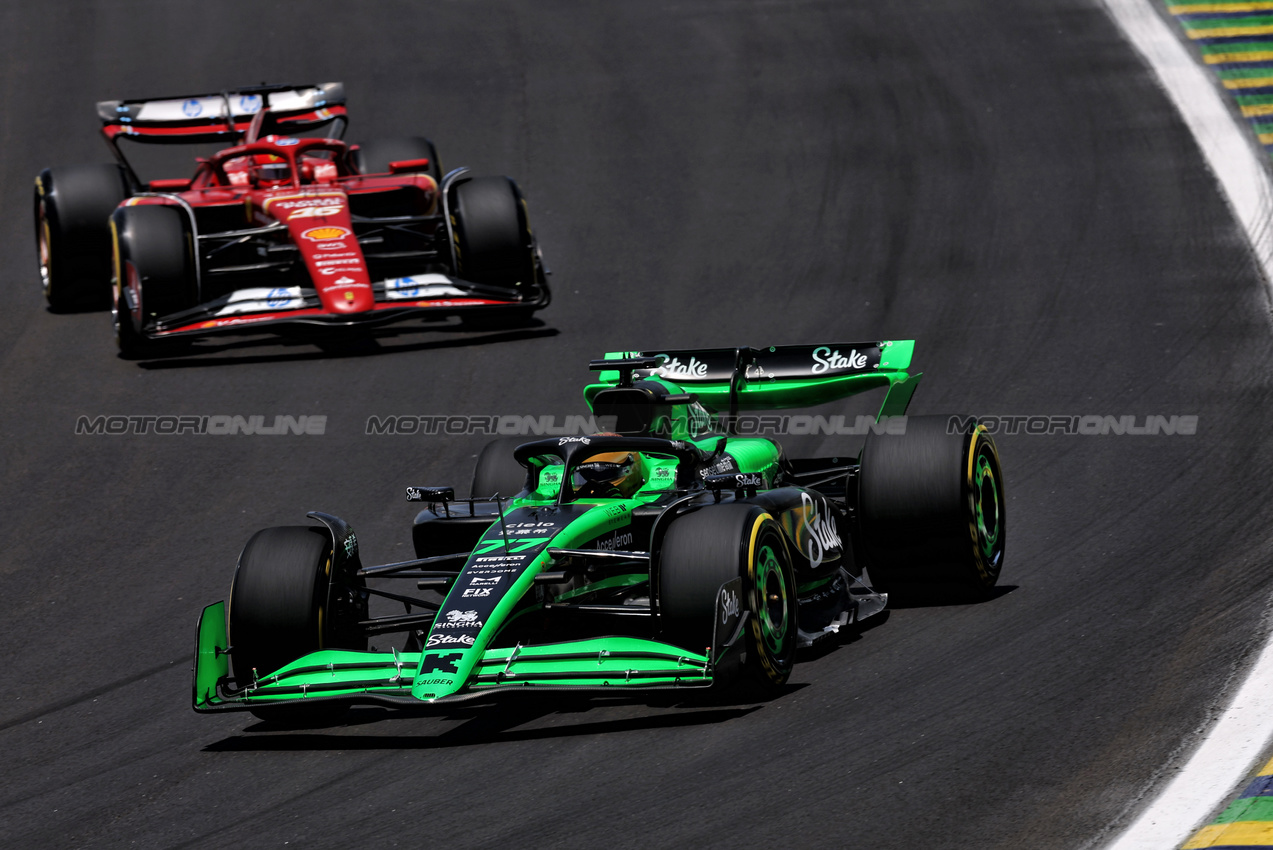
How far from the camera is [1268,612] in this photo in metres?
8.16

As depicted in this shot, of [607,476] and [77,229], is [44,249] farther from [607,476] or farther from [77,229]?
[607,476]

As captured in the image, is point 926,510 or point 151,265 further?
point 151,265

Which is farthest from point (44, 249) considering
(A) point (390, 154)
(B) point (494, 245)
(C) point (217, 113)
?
(B) point (494, 245)

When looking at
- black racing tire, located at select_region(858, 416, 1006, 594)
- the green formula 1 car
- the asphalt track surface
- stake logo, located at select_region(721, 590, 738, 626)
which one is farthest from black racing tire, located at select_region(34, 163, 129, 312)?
stake logo, located at select_region(721, 590, 738, 626)

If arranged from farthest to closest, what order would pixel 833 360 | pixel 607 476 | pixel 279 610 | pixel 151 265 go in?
pixel 151 265, pixel 833 360, pixel 607 476, pixel 279 610

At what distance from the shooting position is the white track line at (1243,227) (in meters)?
5.87

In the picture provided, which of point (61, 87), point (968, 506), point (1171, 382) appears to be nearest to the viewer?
point (968, 506)

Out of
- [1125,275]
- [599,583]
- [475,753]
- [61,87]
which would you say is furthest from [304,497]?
[61,87]

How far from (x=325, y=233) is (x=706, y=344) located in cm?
354

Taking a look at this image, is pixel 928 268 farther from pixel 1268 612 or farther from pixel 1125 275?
pixel 1268 612

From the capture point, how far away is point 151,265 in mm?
14828

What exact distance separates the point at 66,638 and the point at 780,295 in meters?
8.30

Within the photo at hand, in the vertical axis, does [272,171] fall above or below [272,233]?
above

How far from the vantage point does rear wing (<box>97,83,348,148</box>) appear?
17172mm
